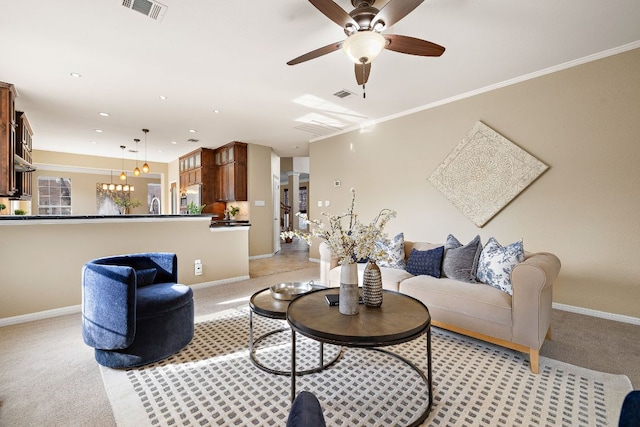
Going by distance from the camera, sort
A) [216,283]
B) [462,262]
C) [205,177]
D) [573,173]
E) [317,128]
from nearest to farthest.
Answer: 1. [462,262]
2. [573,173]
3. [216,283]
4. [317,128]
5. [205,177]

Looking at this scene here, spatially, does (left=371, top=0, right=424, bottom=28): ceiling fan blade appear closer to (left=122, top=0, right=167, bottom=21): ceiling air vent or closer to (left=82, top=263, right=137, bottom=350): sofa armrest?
(left=122, top=0, right=167, bottom=21): ceiling air vent

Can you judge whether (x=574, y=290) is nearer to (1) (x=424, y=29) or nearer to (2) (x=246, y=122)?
(1) (x=424, y=29)

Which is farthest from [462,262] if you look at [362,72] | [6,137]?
[6,137]

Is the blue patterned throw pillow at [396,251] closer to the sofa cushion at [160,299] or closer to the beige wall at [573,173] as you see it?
the beige wall at [573,173]

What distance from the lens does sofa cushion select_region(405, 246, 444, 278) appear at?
3046 mm

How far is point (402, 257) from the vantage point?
11.3 feet

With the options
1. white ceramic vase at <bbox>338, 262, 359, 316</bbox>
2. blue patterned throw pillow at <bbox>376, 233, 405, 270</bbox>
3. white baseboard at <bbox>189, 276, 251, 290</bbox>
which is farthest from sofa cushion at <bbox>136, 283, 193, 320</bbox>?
blue patterned throw pillow at <bbox>376, 233, 405, 270</bbox>

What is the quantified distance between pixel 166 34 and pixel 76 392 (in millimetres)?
2910

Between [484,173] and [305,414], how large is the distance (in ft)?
13.6

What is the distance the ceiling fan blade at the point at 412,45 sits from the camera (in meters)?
2.18

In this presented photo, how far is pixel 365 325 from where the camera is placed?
1.67 meters

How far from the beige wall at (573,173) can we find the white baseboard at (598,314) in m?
0.05

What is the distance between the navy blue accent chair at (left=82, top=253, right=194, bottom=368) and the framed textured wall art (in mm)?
3718

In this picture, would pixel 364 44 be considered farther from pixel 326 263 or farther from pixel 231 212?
pixel 231 212
